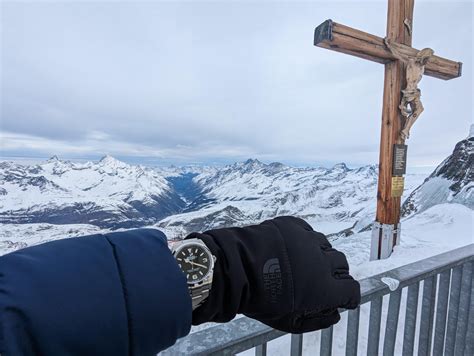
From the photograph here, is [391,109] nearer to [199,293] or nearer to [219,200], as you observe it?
[199,293]

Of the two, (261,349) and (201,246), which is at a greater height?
(201,246)

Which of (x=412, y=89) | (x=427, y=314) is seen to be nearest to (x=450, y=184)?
(x=412, y=89)

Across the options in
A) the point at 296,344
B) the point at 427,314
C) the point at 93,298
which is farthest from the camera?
the point at 427,314

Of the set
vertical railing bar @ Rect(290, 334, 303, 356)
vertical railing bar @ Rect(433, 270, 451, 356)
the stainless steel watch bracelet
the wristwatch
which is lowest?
vertical railing bar @ Rect(433, 270, 451, 356)

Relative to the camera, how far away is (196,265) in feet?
2.53

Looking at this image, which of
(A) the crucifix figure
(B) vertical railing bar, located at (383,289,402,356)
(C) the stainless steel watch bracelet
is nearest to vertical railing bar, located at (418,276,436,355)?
(B) vertical railing bar, located at (383,289,402,356)

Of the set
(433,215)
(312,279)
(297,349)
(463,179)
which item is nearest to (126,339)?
(312,279)

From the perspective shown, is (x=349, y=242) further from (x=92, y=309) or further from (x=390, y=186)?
(x=92, y=309)

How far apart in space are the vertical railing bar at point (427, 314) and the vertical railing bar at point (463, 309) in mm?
362

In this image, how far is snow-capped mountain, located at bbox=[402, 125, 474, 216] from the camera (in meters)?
7.79

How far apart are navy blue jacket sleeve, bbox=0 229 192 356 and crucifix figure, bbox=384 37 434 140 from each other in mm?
4666

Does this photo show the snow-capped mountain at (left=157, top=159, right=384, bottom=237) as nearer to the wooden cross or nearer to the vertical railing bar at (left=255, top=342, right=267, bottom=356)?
the wooden cross

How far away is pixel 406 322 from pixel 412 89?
3.78 m

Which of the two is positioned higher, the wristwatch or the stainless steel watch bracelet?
the wristwatch
